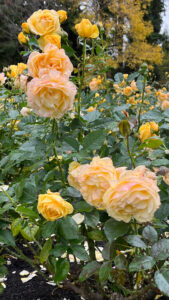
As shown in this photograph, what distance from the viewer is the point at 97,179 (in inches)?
22.2

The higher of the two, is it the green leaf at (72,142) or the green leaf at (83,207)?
the green leaf at (72,142)

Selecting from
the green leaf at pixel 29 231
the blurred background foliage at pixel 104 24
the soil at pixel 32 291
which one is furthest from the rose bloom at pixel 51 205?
the blurred background foliage at pixel 104 24

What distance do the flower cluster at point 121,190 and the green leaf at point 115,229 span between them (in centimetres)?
4

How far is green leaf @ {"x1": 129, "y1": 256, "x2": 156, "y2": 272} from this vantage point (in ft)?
1.98

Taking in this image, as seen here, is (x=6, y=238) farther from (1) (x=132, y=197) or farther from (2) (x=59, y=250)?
(1) (x=132, y=197)

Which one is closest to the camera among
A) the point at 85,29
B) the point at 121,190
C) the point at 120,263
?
the point at 121,190

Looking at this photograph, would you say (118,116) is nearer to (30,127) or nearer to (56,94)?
(30,127)

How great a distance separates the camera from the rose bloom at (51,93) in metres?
0.56

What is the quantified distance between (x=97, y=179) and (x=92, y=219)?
159 mm

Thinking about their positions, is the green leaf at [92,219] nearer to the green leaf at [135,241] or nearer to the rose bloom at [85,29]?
the green leaf at [135,241]

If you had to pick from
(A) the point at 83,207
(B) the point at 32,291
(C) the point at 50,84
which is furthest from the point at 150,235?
(B) the point at 32,291

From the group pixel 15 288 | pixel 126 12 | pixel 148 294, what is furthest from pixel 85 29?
pixel 126 12

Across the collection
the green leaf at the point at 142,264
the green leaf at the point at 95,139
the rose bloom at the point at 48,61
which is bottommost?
the green leaf at the point at 142,264

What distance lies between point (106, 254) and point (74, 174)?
211 millimetres
